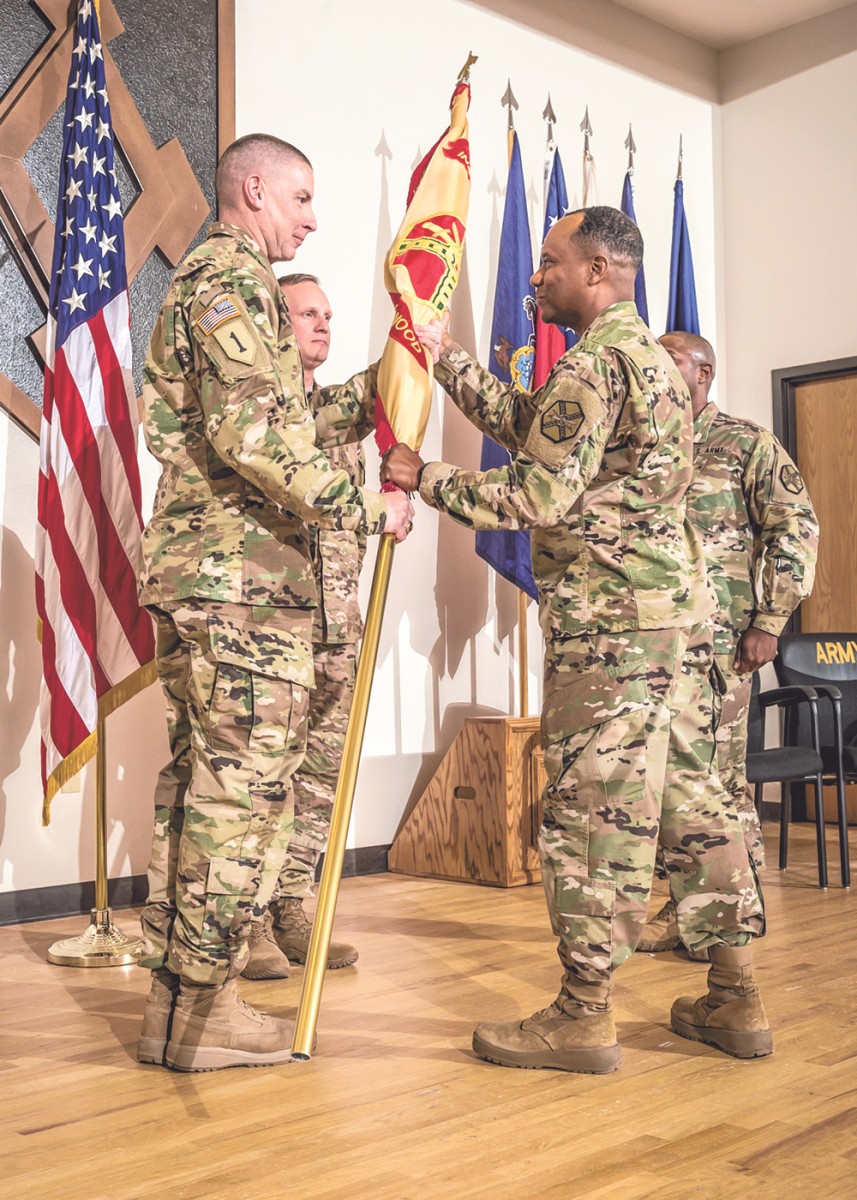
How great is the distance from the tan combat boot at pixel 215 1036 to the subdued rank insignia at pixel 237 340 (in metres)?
1.11

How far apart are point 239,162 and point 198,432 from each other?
533 mm

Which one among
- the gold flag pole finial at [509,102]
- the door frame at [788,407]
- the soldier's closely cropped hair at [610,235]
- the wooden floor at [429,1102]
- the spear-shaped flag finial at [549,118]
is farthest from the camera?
the door frame at [788,407]

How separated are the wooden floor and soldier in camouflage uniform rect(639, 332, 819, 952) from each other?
616 mm

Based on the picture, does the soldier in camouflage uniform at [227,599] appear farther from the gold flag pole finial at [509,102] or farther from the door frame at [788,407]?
the door frame at [788,407]

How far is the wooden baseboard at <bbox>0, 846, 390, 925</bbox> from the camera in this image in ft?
12.0

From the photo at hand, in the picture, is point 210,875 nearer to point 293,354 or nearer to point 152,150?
point 293,354

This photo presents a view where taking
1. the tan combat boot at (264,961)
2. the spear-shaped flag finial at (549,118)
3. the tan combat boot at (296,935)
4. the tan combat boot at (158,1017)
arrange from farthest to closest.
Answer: the spear-shaped flag finial at (549,118) < the tan combat boot at (296,935) < the tan combat boot at (264,961) < the tan combat boot at (158,1017)

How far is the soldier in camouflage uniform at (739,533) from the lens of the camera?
3.38 meters

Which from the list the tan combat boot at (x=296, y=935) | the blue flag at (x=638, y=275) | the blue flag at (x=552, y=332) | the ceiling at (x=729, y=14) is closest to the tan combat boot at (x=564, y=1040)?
the tan combat boot at (x=296, y=935)

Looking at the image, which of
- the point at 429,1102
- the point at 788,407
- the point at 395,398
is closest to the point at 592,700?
the point at 429,1102

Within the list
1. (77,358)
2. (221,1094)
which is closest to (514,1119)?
(221,1094)

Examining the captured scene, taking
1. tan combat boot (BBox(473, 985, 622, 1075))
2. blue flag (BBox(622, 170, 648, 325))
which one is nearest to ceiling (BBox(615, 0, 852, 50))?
blue flag (BBox(622, 170, 648, 325))

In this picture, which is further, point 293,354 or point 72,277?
point 72,277

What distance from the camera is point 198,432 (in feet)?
7.63
